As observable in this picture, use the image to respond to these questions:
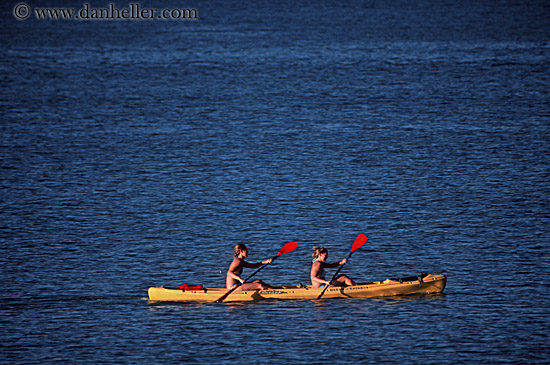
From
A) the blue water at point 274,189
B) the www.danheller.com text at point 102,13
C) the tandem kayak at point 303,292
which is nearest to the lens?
the blue water at point 274,189

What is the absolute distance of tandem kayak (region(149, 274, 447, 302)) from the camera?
2456cm

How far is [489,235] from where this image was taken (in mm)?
31500

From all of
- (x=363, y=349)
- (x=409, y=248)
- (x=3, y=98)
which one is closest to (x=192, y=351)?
(x=363, y=349)

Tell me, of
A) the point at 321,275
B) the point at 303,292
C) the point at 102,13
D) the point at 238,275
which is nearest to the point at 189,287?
the point at 238,275

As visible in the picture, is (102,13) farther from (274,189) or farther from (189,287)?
(189,287)

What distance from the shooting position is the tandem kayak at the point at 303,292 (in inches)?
967

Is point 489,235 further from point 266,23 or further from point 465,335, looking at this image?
point 266,23

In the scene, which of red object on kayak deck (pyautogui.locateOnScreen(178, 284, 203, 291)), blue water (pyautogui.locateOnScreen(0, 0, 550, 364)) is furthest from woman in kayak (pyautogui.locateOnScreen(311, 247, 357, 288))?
red object on kayak deck (pyautogui.locateOnScreen(178, 284, 203, 291))

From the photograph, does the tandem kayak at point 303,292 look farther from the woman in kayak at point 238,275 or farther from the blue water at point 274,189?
the blue water at point 274,189

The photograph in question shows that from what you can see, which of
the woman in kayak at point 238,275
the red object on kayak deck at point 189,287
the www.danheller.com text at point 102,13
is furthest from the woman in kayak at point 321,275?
the www.danheller.com text at point 102,13

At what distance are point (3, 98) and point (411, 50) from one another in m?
35.0

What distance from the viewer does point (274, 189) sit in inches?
1533

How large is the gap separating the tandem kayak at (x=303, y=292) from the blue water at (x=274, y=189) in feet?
0.94

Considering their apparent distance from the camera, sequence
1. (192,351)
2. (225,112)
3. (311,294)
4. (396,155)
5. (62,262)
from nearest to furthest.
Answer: (192,351), (311,294), (62,262), (396,155), (225,112)
